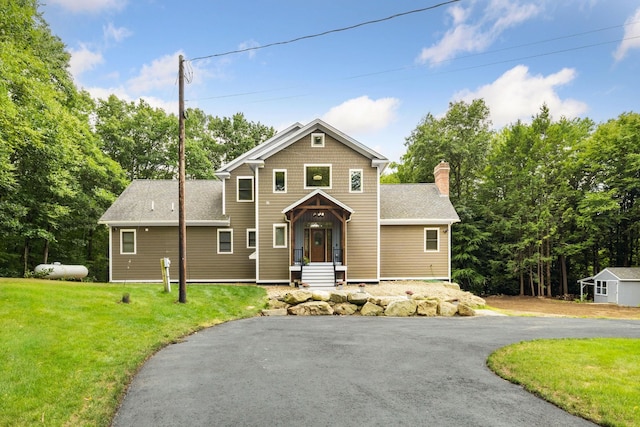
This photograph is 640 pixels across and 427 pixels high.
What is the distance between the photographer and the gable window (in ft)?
82.8

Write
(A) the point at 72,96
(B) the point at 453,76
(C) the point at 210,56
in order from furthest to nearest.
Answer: (A) the point at 72,96 → (B) the point at 453,76 → (C) the point at 210,56

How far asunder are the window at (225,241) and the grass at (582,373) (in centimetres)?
1521

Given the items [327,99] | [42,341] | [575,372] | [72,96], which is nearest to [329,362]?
[575,372]

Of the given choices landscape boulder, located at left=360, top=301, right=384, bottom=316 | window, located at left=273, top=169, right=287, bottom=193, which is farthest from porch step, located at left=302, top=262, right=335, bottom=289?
window, located at left=273, top=169, right=287, bottom=193

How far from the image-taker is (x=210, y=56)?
39.2ft

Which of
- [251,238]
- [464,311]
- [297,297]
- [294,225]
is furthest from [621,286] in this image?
[251,238]

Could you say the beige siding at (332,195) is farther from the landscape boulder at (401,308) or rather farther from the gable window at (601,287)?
the gable window at (601,287)

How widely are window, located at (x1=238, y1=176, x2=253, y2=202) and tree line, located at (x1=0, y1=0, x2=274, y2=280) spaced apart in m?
9.11

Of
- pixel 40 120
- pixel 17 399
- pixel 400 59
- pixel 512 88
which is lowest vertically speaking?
pixel 17 399

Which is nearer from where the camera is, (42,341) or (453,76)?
(42,341)

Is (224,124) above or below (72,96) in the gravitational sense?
above

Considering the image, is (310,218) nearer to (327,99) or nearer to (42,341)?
(327,99)

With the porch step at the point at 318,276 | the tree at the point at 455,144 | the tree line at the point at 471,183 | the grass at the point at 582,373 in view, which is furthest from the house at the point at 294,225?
the tree at the point at 455,144

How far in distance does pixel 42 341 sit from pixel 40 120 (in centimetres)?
1440
